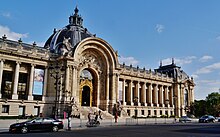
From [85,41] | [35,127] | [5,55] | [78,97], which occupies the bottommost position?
[35,127]

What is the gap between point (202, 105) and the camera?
80.8 m

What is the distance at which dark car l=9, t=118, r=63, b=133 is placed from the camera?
837 inches

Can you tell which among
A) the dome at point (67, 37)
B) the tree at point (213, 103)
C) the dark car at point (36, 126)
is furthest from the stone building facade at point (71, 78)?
the tree at point (213, 103)

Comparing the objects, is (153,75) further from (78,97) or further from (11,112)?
(11,112)

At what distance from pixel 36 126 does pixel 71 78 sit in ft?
74.4

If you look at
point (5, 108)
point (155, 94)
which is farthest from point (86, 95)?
point (155, 94)

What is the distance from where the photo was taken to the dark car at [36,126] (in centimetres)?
2125

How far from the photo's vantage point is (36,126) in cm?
2261

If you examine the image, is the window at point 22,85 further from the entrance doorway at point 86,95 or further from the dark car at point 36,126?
the dark car at point 36,126

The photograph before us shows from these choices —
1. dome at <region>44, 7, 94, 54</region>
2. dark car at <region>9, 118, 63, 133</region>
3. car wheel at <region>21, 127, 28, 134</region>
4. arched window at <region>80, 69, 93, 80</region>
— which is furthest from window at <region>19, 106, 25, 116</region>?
car wheel at <region>21, 127, 28, 134</region>

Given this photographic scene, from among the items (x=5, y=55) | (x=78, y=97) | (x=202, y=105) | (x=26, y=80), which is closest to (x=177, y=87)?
(x=202, y=105)

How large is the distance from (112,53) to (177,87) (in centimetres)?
3302

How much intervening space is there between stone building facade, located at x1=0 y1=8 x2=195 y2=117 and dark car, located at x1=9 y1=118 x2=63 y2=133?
7786mm

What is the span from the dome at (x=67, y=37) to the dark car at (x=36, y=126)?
2386 centimetres
